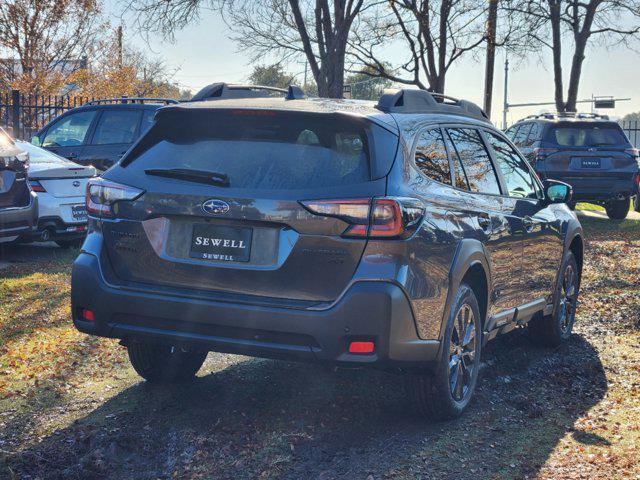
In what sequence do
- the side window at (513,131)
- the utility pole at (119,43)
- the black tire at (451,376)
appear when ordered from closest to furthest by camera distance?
the black tire at (451,376) < the side window at (513,131) < the utility pole at (119,43)

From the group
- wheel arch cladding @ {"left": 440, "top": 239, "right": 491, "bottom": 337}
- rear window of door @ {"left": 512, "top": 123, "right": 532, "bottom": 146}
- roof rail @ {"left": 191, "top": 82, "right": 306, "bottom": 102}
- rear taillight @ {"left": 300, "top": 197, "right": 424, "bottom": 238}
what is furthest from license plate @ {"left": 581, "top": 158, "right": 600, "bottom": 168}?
rear taillight @ {"left": 300, "top": 197, "right": 424, "bottom": 238}

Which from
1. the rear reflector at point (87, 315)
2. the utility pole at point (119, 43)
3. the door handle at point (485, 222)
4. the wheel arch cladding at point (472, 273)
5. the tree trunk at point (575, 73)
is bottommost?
the rear reflector at point (87, 315)

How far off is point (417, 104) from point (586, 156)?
529 inches

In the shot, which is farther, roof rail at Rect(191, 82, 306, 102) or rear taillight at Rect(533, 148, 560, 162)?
rear taillight at Rect(533, 148, 560, 162)

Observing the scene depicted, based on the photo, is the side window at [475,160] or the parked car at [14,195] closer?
the side window at [475,160]

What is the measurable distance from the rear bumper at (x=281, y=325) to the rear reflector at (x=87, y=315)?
58 mm

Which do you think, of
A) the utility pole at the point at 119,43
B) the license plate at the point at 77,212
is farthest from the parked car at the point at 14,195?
the utility pole at the point at 119,43

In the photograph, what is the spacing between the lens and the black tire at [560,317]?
24.4 feet

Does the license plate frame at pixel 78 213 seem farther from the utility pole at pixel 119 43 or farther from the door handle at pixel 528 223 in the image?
the utility pole at pixel 119 43

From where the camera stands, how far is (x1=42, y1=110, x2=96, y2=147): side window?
1475 cm

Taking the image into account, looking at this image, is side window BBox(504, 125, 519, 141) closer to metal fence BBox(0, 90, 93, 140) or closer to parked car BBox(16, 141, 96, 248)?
metal fence BBox(0, 90, 93, 140)

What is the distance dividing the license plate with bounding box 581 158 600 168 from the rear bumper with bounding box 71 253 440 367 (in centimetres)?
1403

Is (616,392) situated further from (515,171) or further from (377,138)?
(377,138)

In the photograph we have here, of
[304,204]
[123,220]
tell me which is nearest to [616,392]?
[304,204]
